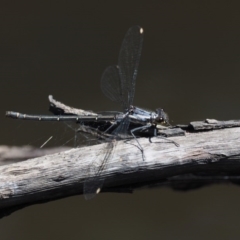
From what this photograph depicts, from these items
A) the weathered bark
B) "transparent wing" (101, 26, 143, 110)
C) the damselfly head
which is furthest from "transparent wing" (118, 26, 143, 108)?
the weathered bark

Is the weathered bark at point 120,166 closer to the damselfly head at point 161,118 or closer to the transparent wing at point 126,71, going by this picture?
the damselfly head at point 161,118

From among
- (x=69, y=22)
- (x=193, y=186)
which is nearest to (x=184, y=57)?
(x=69, y=22)

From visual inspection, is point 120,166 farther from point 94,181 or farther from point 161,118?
point 161,118

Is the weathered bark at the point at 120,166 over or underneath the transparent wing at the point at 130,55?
underneath

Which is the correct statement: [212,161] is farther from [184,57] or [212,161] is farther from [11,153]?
[184,57]

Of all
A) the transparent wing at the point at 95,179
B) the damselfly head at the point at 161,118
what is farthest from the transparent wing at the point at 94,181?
the damselfly head at the point at 161,118

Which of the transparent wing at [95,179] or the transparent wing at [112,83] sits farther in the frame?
the transparent wing at [112,83]
